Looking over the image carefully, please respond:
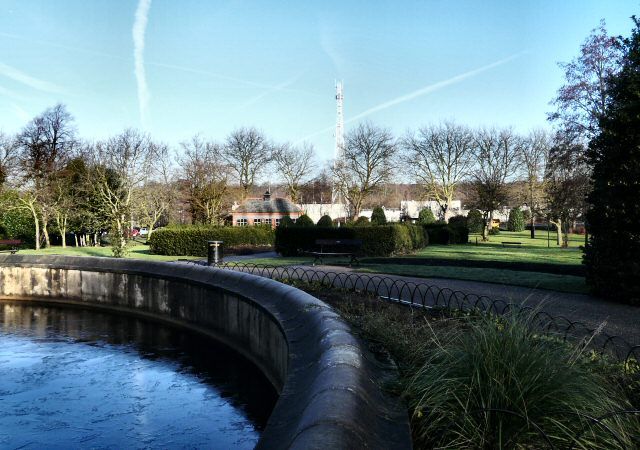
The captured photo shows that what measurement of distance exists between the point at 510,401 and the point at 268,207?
58.2 metres

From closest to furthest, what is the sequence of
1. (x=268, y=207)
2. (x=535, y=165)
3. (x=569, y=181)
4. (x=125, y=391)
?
(x=125, y=391) → (x=569, y=181) → (x=535, y=165) → (x=268, y=207)

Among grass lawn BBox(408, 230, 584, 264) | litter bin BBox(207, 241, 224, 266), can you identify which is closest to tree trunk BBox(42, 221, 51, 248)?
litter bin BBox(207, 241, 224, 266)

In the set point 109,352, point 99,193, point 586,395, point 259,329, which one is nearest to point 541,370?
point 586,395

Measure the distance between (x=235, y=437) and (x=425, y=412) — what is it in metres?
2.83

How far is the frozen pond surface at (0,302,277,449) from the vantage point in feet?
17.1

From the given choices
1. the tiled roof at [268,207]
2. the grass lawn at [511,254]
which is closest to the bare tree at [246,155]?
the tiled roof at [268,207]

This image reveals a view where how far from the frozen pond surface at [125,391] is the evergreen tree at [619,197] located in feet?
24.3

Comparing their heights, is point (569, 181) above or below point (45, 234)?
above

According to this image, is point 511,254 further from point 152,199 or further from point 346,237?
point 152,199

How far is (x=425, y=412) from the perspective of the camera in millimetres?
3121

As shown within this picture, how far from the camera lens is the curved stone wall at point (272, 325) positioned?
265 cm

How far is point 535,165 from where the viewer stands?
161 ft

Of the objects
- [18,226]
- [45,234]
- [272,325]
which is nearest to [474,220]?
[45,234]

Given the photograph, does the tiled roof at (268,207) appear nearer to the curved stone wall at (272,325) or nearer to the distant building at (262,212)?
the distant building at (262,212)
